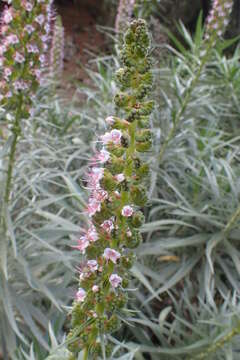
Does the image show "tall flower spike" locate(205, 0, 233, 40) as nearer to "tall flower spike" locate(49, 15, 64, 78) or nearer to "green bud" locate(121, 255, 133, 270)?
"tall flower spike" locate(49, 15, 64, 78)

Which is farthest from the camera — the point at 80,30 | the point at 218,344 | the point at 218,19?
the point at 80,30

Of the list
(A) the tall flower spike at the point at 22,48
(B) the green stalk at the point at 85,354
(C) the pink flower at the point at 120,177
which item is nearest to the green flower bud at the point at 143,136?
(C) the pink flower at the point at 120,177

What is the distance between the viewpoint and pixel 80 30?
1021 cm

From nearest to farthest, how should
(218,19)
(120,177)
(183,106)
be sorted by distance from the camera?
(120,177), (183,106), (218,19)

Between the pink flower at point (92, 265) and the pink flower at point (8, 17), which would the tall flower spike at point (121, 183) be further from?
the pink flower at point (8, 17)

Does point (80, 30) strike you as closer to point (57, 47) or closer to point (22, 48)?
point (57, 47)

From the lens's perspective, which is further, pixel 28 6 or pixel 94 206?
pixel 28 6

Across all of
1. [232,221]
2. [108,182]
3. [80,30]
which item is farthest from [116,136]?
[80,30]

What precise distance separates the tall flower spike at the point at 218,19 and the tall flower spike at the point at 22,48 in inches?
74.6

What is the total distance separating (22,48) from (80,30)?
819 cm

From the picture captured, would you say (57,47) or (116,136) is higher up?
(57,47)

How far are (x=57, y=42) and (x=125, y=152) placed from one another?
3.50 meters

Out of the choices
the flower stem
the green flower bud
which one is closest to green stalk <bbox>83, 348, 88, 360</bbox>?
the green flower bud

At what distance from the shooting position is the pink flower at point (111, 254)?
4.65ft
